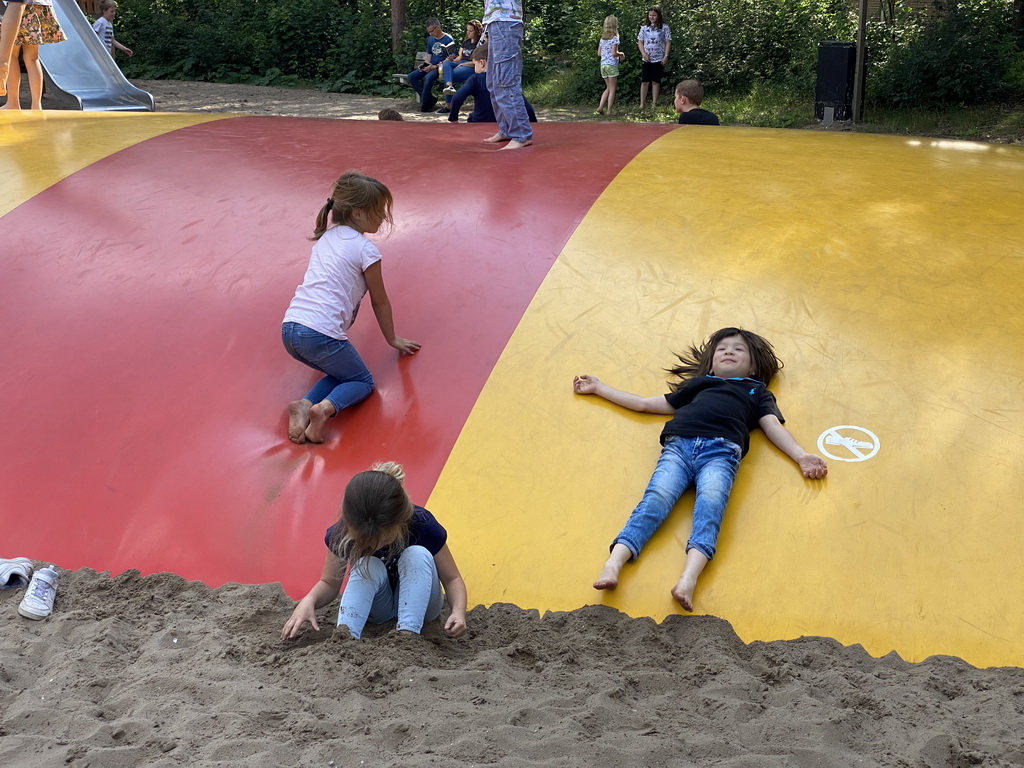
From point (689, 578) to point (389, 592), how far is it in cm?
107

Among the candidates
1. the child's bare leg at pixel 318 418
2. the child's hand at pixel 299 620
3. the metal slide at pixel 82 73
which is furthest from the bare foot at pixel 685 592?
the metal slide at pixel 82 73

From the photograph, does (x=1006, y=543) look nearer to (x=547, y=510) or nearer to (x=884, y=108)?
(x=547, y=510)

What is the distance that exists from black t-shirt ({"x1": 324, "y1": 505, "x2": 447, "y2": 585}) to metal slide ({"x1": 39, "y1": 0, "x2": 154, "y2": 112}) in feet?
31.9

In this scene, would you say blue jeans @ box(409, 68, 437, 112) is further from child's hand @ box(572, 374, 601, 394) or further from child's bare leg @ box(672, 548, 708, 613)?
child's bare leg @ box(672, 548, 708, 613)

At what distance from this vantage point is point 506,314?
16.2ft

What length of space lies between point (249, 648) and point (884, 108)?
12.3m

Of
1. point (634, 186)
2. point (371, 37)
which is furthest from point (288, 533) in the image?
point (371, 37)

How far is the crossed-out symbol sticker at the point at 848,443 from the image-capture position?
4.05 metres

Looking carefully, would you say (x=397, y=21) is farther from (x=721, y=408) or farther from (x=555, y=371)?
(x=721, y=408)

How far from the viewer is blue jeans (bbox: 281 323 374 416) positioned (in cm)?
436

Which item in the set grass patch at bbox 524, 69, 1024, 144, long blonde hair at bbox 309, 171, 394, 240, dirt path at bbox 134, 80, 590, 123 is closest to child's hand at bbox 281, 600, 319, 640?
long blonde hair at bbox 309, 171, 394, 240

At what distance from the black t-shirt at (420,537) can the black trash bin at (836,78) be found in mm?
10597

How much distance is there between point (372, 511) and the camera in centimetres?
321

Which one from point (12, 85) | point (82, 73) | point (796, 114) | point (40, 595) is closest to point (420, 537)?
point (40, 595)
